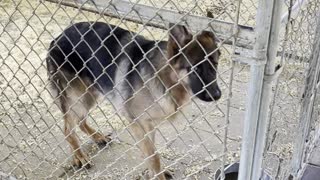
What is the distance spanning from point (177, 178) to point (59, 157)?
34.6 inches

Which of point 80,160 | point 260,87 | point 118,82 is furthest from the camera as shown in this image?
point 80,160

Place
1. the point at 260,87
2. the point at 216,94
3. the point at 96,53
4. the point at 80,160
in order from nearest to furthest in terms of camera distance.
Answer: the point at 260,87, the point at 216,94, the point at 96,53, the point at 80,160

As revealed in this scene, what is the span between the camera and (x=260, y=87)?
1750 millimetres

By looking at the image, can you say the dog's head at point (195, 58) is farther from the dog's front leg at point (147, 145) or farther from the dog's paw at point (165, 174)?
the dog's paw at point (165, 174)

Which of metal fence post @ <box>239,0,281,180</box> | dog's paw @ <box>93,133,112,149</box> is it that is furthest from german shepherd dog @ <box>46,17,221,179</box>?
metal fence post @ <box>239,0,281,180</box>

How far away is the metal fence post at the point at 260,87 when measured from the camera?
166 centimetres

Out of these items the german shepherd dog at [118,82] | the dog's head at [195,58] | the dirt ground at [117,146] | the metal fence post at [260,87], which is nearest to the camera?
the metal fence post at [260,87]

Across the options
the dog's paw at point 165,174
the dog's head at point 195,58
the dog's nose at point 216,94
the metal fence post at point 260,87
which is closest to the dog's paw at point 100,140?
the dog's paw at point 165,174

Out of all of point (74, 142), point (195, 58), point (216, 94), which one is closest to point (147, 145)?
point (74, 142)

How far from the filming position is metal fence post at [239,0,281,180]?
65.2 inches

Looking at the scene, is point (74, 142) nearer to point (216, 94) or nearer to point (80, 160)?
point (80, 160)

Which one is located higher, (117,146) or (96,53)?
(96,53)

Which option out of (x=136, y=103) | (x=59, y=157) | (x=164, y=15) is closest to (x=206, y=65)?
(x=136, y=103)

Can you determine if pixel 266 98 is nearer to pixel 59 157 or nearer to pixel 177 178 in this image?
pixel 177 178
